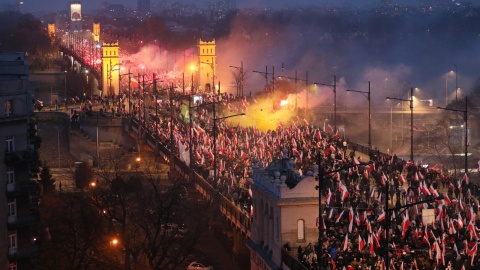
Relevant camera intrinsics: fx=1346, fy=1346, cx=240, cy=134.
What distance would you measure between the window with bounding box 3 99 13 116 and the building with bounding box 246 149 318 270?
6473 mm

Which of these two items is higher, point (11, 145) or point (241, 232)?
point (11, 145)

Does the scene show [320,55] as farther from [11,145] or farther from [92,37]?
[11,145]

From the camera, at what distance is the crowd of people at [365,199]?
29266mm

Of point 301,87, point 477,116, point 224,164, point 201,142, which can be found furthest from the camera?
point 301,87

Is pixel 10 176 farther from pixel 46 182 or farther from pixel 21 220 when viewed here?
pixel 46 182

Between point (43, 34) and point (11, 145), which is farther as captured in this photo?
point (43, 34)

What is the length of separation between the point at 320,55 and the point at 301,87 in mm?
47271

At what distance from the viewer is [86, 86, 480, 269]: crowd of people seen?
29266 millimetres

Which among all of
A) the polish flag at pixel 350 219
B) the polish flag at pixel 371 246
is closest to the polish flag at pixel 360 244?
the polish flag at pixel 371 246

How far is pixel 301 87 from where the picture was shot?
97062mm

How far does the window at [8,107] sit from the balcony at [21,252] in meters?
2.86

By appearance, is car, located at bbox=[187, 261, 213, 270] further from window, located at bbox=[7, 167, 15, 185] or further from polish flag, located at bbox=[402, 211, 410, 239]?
window, located at bbox=[7, 167, 15, 185]

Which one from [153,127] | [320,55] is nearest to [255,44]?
[320,55]

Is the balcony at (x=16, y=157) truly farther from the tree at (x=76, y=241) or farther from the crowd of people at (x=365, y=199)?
the crowd of people at (x=365, y=199)
